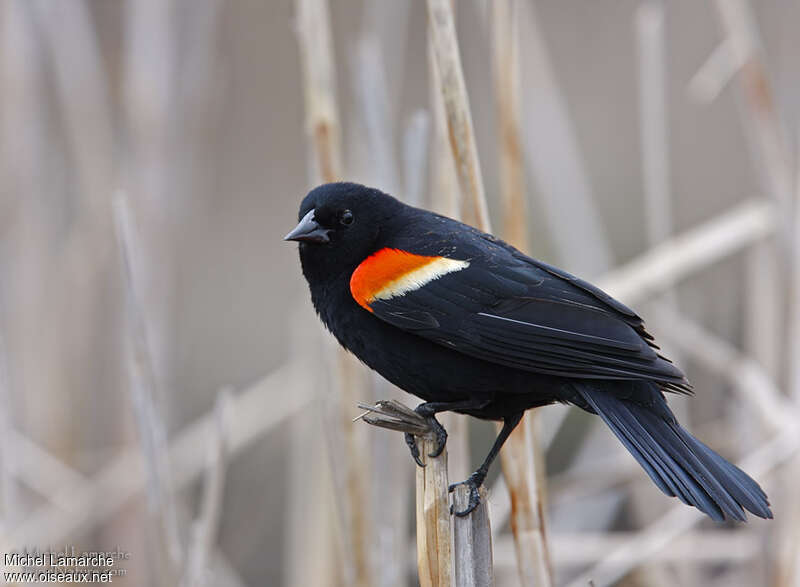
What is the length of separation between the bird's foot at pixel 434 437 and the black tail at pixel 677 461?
10.9 inches

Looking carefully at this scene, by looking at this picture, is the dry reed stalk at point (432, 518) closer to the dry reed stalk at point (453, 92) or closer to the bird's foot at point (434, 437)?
the bird's foot at point (434, 437)

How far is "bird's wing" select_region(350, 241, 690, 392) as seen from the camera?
1.70 m

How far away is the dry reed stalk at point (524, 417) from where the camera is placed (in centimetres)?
177

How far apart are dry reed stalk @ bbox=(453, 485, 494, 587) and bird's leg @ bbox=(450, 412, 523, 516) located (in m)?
0.03

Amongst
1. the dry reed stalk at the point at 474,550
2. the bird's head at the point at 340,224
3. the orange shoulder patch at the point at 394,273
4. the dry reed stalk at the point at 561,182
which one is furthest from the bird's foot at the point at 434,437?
the dry reed stalk at the point at 561,182

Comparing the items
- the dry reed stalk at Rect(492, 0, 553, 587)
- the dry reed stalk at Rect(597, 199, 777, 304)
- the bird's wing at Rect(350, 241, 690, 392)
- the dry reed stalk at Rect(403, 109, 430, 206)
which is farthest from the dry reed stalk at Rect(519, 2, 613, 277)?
the bird's wing at Rect(350, 241, 690, 392)

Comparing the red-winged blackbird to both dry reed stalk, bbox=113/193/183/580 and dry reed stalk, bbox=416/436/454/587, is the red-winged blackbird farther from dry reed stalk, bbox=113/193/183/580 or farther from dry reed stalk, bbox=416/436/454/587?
dry reed stalk, bbox=113/193/183/580

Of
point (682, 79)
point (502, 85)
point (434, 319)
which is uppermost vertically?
point (682, 79)

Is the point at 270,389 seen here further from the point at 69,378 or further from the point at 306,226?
the point at 306,226

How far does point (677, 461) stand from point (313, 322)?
1259 millimetres

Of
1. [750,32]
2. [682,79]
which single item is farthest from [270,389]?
[682,79]

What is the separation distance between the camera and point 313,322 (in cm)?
263

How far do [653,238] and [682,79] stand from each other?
8.26 ft

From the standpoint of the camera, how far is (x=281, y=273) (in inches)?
191
